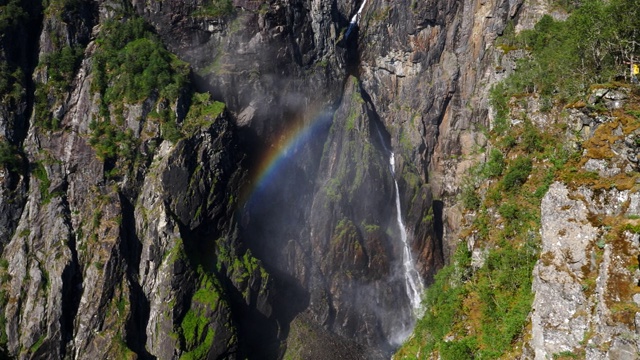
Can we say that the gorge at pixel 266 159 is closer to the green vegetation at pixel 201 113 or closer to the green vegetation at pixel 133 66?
the green vegetation at pixel 133 66

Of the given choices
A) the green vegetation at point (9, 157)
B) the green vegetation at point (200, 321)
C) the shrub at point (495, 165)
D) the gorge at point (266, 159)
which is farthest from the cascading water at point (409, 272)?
the green vegetation at point (9, 157)

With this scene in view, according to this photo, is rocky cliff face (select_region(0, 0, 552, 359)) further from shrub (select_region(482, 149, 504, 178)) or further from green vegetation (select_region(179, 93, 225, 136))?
shrub (select_region(482, 149, 504, 178))

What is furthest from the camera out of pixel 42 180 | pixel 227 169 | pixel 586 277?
pixel 227 169

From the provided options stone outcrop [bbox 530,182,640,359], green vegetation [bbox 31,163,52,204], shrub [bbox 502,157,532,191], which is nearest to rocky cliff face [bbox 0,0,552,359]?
green vegetation [bbox 31,163,52,204]

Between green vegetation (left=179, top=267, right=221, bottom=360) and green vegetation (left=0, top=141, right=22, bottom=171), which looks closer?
green vegetation (left=179, top=267, right=221, bottom=360)

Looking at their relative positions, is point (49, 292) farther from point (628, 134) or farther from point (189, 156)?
point (628, 134)

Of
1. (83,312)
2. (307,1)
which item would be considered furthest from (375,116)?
(83,312)

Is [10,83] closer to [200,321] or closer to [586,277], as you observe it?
A: [200,321]

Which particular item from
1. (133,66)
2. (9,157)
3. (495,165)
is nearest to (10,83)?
(9,157)
